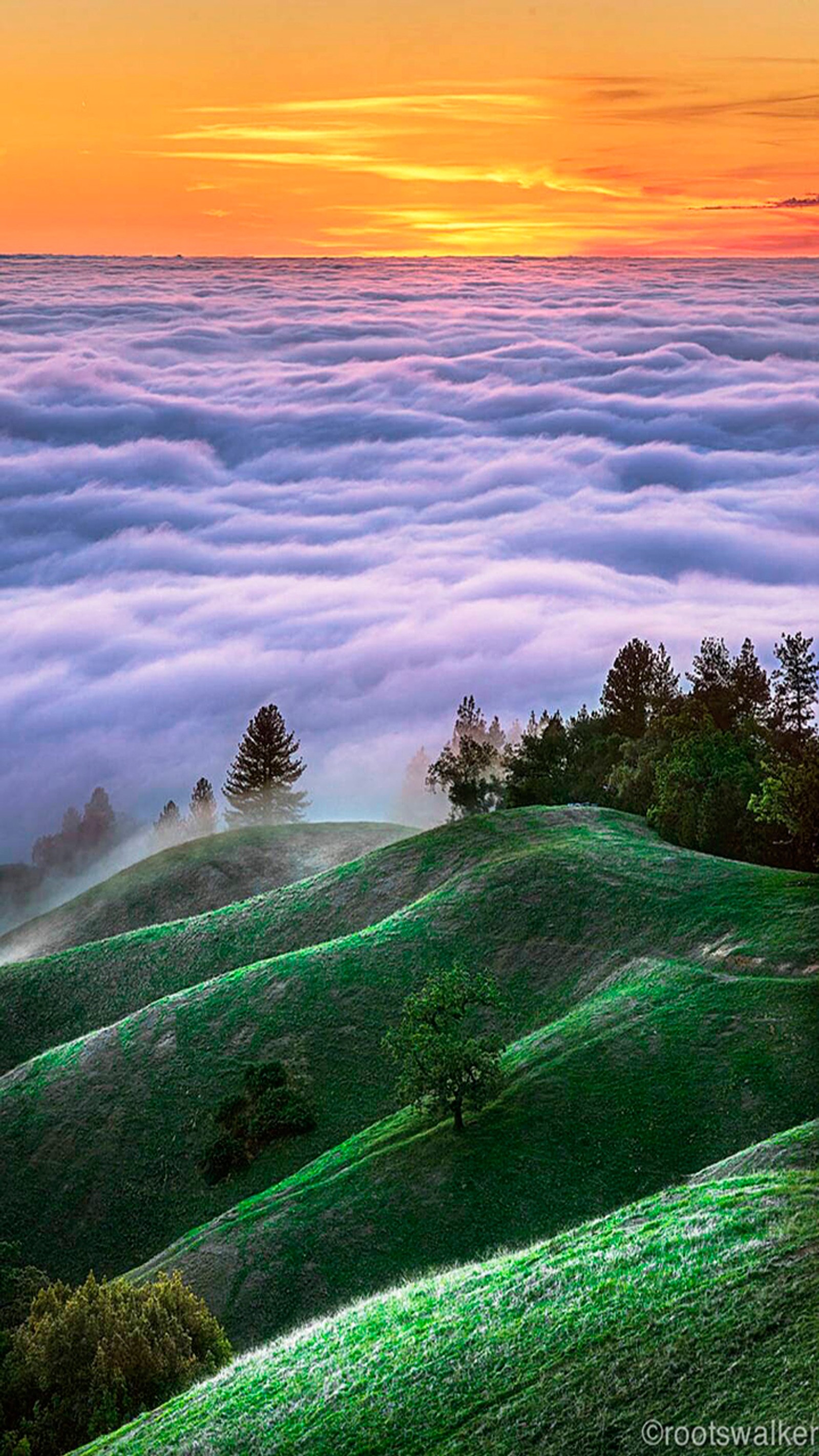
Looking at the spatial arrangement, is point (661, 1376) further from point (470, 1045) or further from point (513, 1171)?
point (470, 1045)

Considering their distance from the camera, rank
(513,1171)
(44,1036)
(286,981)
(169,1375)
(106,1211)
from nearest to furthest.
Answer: (169,1375) → (513,1171) → (106,1211) → (286,981) → (44,1036)

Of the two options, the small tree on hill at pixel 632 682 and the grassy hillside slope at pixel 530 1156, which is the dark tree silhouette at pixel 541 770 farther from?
the grassy hillside slope at pixel 530 1156

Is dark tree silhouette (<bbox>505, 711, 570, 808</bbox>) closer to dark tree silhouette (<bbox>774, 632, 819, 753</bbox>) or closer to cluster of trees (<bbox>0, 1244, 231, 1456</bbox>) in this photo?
dark tree silhouette (<bbox>774, 632, 819, 753</bbox>)

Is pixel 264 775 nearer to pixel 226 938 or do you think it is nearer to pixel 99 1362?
pixel 226 938

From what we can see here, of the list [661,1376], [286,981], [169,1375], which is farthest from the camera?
[286,981]

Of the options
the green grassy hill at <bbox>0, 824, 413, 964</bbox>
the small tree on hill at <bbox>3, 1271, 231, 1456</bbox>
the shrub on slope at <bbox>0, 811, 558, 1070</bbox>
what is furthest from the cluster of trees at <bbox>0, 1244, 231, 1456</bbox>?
the green grassy hill at <bbox>0, 824, 413, 964</bbox>

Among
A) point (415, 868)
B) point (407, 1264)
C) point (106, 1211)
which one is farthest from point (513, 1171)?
point (415, 868)

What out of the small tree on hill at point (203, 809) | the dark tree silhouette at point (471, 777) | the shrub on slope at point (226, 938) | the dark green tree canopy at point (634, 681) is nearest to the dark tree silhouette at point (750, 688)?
the dark green tree canopy at point (634, 681)

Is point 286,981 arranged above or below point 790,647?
below

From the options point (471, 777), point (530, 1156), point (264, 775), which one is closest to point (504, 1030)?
point (530, 1156)
